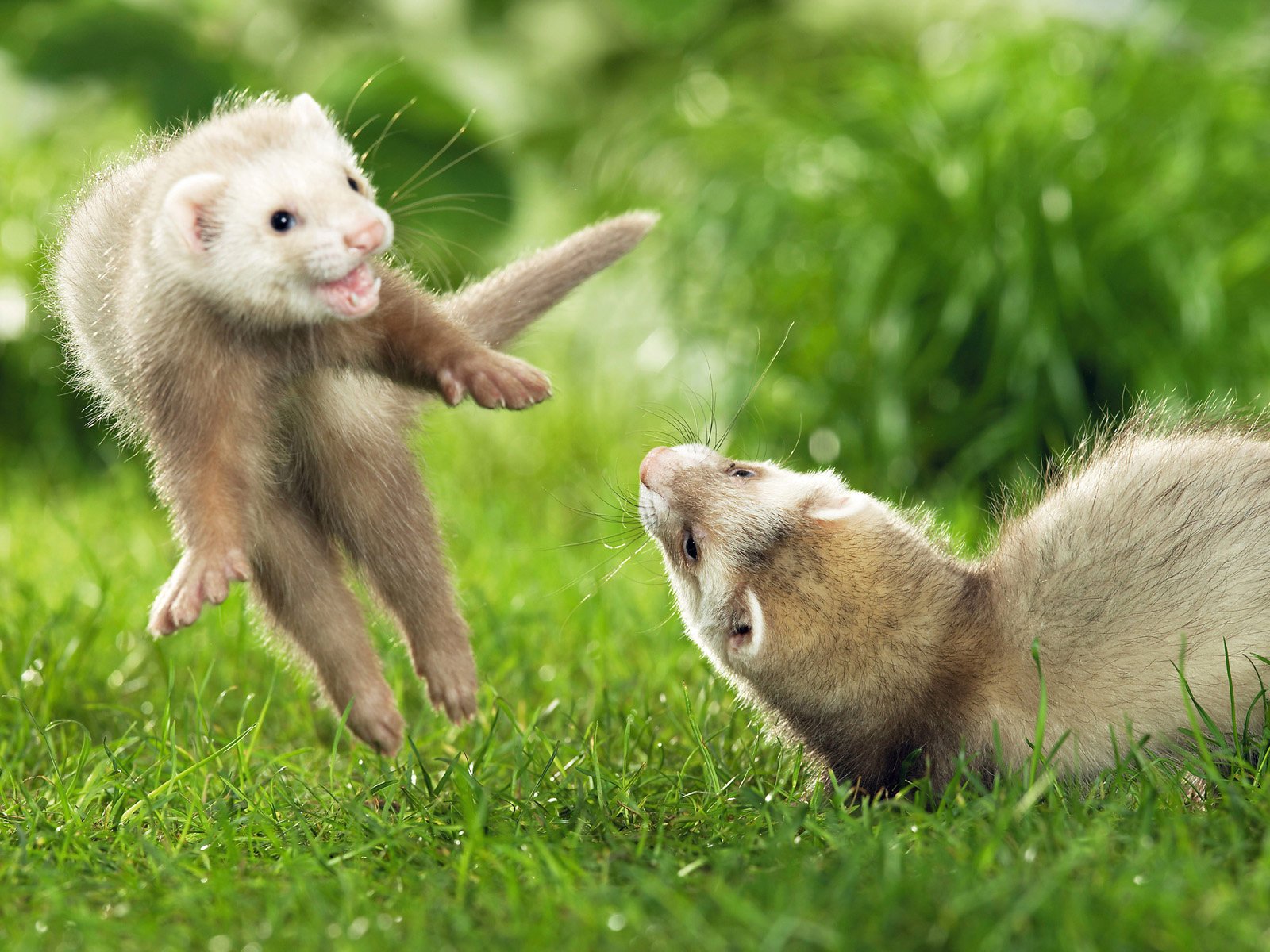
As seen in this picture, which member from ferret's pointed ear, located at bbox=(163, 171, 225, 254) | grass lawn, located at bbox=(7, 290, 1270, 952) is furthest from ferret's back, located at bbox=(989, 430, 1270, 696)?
ferret's pointed ear, located at bbox=(163, 171, 225, 254)

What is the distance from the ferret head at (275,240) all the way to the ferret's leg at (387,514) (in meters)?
0.30

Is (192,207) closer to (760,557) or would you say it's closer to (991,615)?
(760,557)

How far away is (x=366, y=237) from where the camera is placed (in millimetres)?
2406

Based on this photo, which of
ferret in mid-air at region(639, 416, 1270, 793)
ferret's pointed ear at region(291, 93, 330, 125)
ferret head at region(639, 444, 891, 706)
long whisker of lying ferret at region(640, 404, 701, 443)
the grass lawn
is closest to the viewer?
the grass lawn

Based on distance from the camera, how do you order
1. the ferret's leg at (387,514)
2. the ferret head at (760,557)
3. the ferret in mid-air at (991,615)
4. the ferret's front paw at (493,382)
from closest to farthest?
the ferret's front paw at (493,382) < the ferret's leg at (387,514) < the ferret in mid-air at (991,615) < the ferret head at (760,557)

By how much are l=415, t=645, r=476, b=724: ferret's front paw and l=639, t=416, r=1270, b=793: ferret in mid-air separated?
0.69m

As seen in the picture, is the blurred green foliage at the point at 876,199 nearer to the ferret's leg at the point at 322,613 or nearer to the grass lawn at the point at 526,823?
the grass lawn at the point at 526,823

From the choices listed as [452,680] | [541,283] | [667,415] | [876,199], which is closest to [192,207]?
[541,283]

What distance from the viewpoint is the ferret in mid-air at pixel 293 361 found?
2.43 m

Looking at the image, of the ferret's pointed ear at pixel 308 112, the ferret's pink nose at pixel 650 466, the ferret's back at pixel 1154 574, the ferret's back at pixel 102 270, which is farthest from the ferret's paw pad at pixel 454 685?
the ferret's back at pixel 1154 574

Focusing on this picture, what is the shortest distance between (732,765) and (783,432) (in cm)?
282

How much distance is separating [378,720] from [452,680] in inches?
9.4

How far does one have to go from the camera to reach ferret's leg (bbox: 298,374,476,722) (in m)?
2.82

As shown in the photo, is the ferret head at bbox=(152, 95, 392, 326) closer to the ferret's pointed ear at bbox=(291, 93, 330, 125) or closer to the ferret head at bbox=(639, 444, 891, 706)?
the ferret's pointed ear at bbox=(291, 93, 330, 125)
